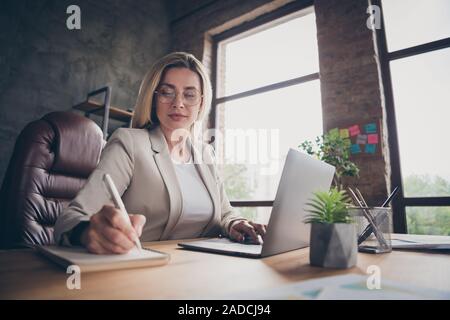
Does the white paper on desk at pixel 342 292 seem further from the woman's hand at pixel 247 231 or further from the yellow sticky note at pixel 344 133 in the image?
the yellow sticky note at pixel 344 133

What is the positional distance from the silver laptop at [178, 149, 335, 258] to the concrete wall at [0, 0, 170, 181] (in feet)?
10.5

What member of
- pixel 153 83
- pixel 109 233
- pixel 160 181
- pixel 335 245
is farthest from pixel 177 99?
pixel 335 245

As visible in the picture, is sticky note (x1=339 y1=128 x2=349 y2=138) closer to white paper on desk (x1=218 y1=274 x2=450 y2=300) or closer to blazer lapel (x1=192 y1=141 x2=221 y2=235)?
blazer lapel (x1=192 y1=141 x2=221 y2=235)

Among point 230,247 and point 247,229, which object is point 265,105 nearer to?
point 247,229

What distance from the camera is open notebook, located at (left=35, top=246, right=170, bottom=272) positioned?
511 mm

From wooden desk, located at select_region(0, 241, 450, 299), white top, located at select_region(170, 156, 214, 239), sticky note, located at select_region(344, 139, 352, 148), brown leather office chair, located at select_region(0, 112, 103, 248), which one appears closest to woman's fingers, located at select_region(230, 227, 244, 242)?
white top, located at select_region(170, 156, 214, 239)

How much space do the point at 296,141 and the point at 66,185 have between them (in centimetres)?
256

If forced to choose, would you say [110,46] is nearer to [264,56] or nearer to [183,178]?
[264,56]

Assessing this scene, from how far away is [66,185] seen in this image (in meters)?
1.43

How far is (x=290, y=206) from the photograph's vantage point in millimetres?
693

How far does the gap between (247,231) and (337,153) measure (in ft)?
6.42

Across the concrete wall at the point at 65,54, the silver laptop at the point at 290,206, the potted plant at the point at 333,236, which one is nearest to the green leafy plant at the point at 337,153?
the silver laptop at the point at 290,206

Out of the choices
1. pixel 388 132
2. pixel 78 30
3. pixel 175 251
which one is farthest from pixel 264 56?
pixel 175 251

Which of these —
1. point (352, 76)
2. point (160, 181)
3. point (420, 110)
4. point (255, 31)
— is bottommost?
point (160, 181)
